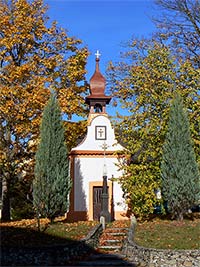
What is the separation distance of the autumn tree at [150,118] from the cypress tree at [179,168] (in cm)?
103

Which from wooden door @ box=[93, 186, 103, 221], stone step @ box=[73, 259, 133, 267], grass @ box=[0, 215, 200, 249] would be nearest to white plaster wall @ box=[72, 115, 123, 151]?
wooden door @ box=[93, 186, 103, 221]

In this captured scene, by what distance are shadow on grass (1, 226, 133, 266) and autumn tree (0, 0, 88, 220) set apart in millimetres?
8439

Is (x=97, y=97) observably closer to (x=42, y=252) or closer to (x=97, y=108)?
(x=97, y=108)

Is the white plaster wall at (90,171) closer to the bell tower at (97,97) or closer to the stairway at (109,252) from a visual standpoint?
the bell tower at (97,97)

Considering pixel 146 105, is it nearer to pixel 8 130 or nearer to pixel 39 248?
pixel 8 130

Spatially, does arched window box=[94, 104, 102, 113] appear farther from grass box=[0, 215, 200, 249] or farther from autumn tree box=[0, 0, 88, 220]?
grass box=[0, 215, 200, 249]

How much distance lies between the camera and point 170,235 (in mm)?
13617

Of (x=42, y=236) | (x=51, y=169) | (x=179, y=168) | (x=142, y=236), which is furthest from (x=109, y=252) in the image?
(x=51, y=169)

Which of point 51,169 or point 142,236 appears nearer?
point 142,236

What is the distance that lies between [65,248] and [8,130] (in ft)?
37.0

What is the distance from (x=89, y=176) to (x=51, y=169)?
14.5 ft

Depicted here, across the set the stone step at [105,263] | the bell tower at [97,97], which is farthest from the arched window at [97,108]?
the stone step at [105,263]

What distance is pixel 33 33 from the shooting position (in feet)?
73.0

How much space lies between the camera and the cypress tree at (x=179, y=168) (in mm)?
17391
